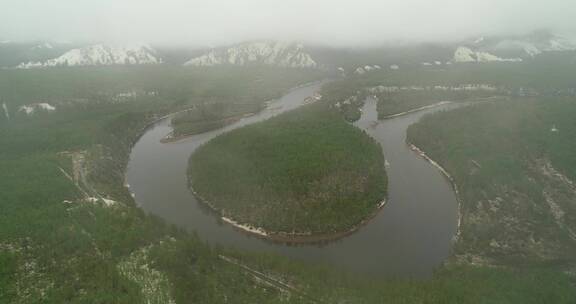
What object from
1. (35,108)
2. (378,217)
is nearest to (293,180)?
(378,217)

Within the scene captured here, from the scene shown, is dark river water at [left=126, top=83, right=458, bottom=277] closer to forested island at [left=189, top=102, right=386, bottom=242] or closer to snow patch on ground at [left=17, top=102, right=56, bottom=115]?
forested island at [left=189, top=102, right=386, bottom=242]

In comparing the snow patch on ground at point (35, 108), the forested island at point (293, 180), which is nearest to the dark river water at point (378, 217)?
the forested island at point (293, 180)

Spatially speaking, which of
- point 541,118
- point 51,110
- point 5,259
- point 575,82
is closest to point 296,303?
point 5,259

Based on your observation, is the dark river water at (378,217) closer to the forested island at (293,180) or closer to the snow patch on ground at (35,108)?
the forested island at (293,180)

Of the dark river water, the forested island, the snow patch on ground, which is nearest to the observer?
the dark river water

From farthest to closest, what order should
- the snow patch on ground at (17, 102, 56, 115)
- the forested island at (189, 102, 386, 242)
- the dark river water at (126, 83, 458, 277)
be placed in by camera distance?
the snow patch on ground at (17, 102, 56, 115) < the forested island at (189, 102, 386, 242) < the dark river water at (126, 83, 458, 277)

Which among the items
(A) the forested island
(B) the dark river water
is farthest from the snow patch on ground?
(A) the forested island

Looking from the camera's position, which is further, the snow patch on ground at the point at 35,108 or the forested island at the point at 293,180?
the snow patch on ground at the point at 35,108
